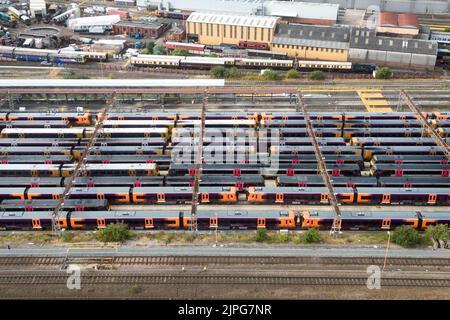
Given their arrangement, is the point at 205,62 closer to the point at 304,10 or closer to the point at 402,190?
the point at 304,10

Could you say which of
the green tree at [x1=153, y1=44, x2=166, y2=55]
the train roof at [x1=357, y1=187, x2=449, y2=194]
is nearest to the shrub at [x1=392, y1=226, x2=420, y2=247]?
the train roof at [x1=357, y1=187, x2=449, y2=194]

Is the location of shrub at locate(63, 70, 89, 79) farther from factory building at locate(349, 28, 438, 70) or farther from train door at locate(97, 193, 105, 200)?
factory building at locate(349, 28, 438, 70)

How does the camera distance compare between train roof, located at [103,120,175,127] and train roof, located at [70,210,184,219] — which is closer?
train roof, located at [70,210,184,219]

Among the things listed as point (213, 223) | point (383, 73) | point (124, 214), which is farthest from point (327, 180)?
point (383, 73)

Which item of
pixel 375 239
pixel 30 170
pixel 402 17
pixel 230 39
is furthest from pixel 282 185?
pixel 402 17

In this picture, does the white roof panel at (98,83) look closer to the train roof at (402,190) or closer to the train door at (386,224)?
the train roof at (402,190)

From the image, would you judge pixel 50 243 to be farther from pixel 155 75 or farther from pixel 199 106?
pixel 155 75
